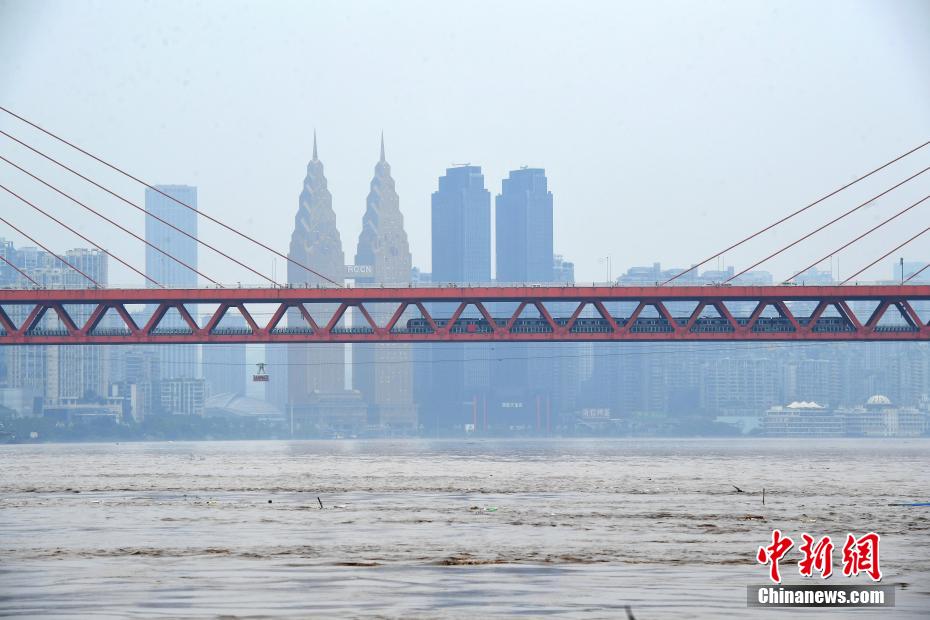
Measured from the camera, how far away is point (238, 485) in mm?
73750

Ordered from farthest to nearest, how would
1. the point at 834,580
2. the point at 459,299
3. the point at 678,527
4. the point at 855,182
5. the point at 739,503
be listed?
the point at 459,299
the point at 855,182
the point at 739,503
the point at 678,527
the point at 834,580

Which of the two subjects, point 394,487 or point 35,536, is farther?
point 394,487

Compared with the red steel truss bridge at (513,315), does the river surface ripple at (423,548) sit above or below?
below

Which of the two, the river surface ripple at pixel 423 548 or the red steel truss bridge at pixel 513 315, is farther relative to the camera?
the red steel truss bridge at pixel 513 315

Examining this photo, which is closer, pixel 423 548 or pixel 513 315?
pixel 423 548

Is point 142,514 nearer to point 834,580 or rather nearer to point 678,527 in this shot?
point 678,527

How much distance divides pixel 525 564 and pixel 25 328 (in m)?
116

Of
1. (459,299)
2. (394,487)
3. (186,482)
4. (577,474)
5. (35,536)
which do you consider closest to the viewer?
(35,536)

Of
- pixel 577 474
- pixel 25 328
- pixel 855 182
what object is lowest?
A: pixel 577 474

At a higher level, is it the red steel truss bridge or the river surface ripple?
the red steel truss bridge

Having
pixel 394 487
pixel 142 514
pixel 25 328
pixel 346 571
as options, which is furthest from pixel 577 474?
pixel 25 328

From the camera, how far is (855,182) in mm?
127875

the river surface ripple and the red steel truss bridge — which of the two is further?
the red steel truss bridge

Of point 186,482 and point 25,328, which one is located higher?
point 25,328
